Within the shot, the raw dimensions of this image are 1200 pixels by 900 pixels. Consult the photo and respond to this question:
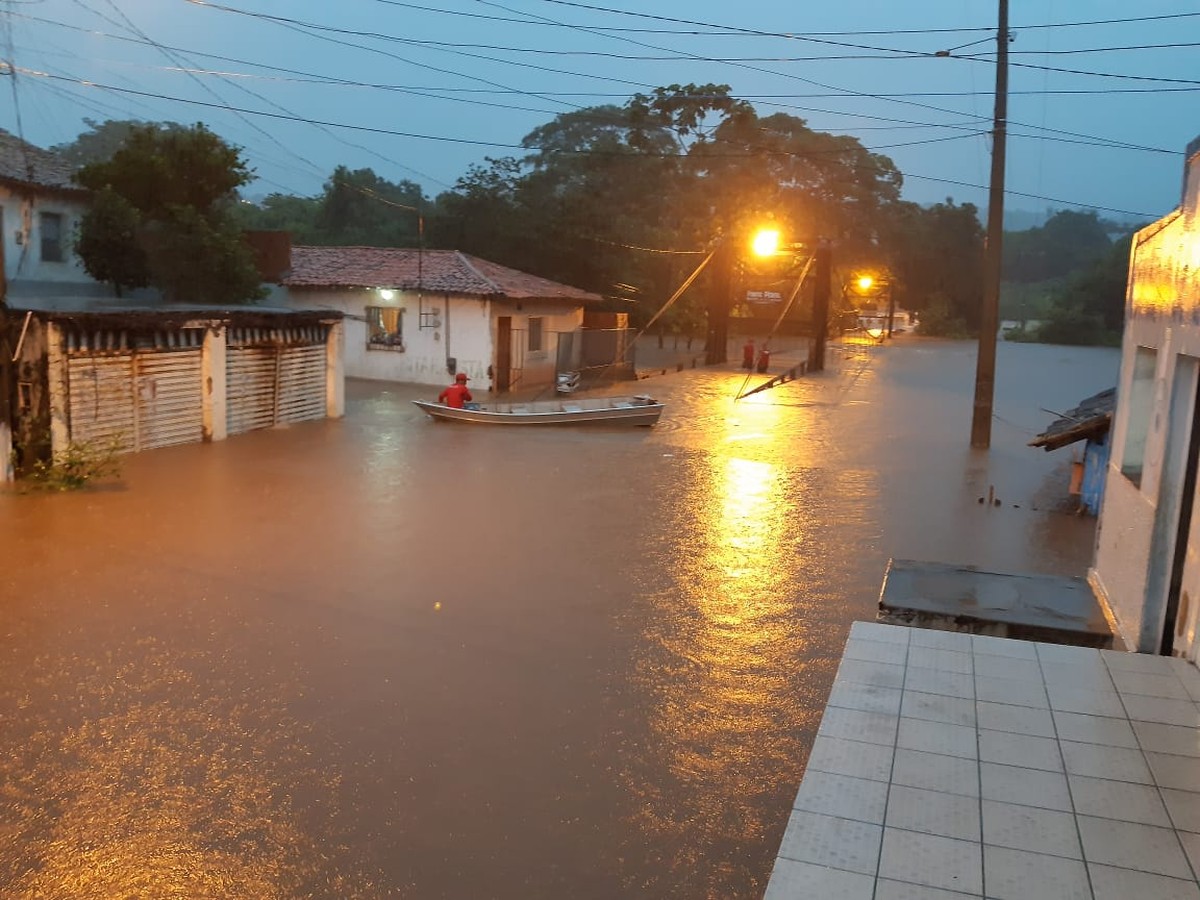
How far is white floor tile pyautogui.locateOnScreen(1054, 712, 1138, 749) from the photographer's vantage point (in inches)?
185

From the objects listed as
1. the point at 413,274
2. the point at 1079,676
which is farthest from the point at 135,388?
the point at 1079,676

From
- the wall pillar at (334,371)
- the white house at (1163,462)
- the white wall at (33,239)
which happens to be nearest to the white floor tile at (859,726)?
the white house at (1163,462)

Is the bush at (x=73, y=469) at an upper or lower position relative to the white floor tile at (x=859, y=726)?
lower

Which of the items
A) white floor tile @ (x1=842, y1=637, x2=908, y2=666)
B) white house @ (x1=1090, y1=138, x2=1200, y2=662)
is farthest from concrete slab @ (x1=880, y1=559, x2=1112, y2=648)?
white floor tile @ (x1=842, y1=637, x2=908, y2=666)

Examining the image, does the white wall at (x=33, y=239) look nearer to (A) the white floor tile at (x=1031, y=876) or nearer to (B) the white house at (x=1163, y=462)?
(B) the white house at (x=1163, y=462)

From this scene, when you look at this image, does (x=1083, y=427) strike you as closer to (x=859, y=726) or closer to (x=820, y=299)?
(x=859, y=726)

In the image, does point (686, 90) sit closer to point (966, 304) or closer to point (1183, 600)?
point (966, 304)

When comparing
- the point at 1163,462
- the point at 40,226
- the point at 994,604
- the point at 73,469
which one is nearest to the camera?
the point at 1163,462

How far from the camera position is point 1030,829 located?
391 centimetres

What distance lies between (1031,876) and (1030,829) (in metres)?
0.34

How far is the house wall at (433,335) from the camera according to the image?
27391 millimetres

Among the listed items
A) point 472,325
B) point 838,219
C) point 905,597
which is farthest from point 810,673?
point 838,219

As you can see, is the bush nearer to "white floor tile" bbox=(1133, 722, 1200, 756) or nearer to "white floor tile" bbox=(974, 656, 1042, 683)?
"white floor tile" bbox=(974, 656, 1042, 683)

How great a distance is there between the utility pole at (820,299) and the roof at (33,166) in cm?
2372
